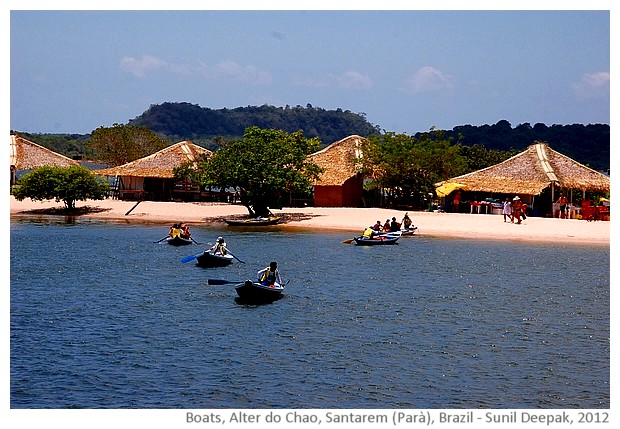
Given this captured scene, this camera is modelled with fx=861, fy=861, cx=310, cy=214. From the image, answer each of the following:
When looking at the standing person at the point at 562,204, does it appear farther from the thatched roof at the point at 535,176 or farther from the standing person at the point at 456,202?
the standing person at the point at 456,202

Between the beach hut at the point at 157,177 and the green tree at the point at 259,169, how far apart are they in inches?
262

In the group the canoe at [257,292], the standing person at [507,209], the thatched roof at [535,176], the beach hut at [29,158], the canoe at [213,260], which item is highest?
the beach hut at [29,158]

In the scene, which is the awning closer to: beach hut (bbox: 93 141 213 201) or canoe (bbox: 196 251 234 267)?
beach hut (bbox: 93 141 213 201)

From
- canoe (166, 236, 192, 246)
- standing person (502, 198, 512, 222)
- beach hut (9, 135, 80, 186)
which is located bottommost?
canoe (166, 236, 192, 246)

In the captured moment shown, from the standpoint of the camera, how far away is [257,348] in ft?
57.3

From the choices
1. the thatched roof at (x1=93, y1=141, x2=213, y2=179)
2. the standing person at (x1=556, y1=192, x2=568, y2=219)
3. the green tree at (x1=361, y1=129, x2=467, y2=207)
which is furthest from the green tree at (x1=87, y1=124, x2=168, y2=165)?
the standing person at (x1=556, y1=192, x2=568, y2=219)

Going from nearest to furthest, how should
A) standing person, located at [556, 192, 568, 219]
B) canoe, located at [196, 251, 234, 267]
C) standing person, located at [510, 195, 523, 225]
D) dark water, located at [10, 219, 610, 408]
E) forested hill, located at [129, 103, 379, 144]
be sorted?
dark water, located at [10, 219, 610, 408], canoe, located at [196, 251, 234, 267], standing person, located at [510, 195, 523, 225], standing person, located at [556, 192, 568, 219], forested hill, located at [129, 103, 379, 144]

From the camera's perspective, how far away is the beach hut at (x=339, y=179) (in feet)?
149

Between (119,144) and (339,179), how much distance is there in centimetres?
1960

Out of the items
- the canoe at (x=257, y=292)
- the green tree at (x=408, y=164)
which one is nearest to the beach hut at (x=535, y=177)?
the green tree at (x=408, y=164)

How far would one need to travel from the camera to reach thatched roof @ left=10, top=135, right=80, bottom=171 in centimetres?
4922

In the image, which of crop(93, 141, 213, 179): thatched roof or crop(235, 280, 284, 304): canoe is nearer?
crop(235, 280, 284, 304): canoe

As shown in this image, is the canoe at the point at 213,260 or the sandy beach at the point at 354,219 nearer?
the canoe at the point at 213,260

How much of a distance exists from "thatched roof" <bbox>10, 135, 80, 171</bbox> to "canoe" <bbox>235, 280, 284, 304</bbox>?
102 feet
